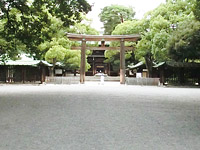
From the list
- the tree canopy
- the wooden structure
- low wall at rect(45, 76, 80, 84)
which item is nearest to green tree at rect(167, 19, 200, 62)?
the tree canopy

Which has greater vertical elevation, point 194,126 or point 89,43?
point 89,43

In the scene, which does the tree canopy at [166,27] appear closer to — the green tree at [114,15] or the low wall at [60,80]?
the low wall at [60,80]

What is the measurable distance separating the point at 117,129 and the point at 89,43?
26052mm

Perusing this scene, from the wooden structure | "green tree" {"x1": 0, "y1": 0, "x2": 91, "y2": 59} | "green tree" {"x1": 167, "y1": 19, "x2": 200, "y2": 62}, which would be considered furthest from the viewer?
the wooden structure

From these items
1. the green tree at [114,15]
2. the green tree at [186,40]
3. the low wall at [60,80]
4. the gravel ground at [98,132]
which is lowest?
the gravel ground at [98,132]

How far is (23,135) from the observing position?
3.48 metres

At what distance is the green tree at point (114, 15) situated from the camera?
117 feet

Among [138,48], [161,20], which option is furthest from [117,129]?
[138,48]

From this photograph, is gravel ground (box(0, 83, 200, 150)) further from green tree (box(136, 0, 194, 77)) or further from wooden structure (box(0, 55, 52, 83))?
wooden structure (box(0, 55, 52, 83))

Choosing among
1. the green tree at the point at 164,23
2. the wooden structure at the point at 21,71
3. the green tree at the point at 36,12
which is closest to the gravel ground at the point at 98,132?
the green tree at the point at 36,12

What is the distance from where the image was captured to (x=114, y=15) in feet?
118

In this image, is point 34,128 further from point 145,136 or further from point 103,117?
point 145,136

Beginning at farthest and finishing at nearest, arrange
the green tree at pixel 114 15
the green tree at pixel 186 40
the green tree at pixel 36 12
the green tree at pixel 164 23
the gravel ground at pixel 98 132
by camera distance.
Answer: the green tree at pixel 114 15
the green tree at pixel 164 23
the green tree at pixel 186 40
the green tree at pixel 36 12
the gravel ground at pixel 98 132

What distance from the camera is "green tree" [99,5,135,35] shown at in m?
35.7
